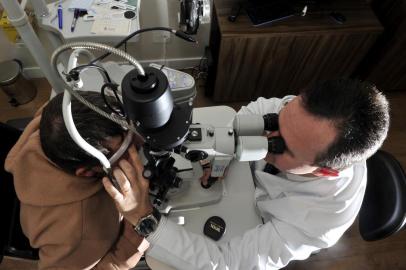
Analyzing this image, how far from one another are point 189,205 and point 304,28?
134 cm

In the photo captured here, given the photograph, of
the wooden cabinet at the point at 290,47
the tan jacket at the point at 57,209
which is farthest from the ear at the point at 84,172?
the wooden cabinet at the point at 290,47

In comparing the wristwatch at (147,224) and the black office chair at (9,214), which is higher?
the wristwatch at (147,224)

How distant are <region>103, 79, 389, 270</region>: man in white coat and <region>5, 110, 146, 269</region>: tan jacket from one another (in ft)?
0.34

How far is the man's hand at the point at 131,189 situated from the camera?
2.68 ft

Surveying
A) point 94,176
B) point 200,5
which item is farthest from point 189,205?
point 200,5

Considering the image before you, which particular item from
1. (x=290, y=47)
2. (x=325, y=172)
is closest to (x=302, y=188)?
(x=325, y=172)

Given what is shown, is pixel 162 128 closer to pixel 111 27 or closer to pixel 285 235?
pixel 285 235

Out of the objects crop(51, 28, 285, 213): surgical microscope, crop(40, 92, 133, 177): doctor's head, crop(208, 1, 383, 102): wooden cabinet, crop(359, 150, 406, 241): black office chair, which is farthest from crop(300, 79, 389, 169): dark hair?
crop(208, 1, 383, 102): wooden cabinet

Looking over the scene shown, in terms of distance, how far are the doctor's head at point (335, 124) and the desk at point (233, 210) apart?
311mm

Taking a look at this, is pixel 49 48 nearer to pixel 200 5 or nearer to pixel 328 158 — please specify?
pixel 200 5

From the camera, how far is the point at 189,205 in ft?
3.50

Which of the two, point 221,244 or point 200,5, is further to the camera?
point 200,5

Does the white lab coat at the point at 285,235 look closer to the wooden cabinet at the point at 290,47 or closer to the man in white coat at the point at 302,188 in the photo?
the man in white coat at the point at 302,188

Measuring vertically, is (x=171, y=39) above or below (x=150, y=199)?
below
